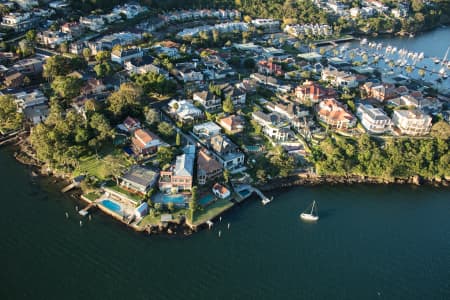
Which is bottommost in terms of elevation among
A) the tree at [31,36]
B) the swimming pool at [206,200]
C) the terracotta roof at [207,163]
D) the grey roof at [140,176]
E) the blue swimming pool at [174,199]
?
the swimming pool at [206,200]

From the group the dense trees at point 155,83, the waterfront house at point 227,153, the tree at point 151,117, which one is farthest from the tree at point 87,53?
the waterfront house at point 227,153

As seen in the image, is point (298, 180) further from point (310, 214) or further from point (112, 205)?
point (112, 205)

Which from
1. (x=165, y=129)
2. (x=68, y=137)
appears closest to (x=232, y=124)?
(x=165, y=129)

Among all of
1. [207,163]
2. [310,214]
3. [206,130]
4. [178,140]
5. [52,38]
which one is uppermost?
[52,38]

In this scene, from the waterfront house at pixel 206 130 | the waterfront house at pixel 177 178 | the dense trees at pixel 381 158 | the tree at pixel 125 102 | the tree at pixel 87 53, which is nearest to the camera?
the waterfront house at pixel 177 178

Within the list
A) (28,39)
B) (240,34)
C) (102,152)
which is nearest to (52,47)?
(28,39)

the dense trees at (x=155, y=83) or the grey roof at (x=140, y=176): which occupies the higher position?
the dense trees at (x=155, y=83)

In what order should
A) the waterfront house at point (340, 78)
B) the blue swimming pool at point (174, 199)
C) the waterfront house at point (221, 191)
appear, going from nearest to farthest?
1. the blue swimming pool at point (174, 199)
2. the waterfront house at point (221, 191)
3. the waterfront house at point (340, 78)

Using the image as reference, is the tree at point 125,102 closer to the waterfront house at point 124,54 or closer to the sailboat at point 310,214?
the waterfront house at point 124,54
